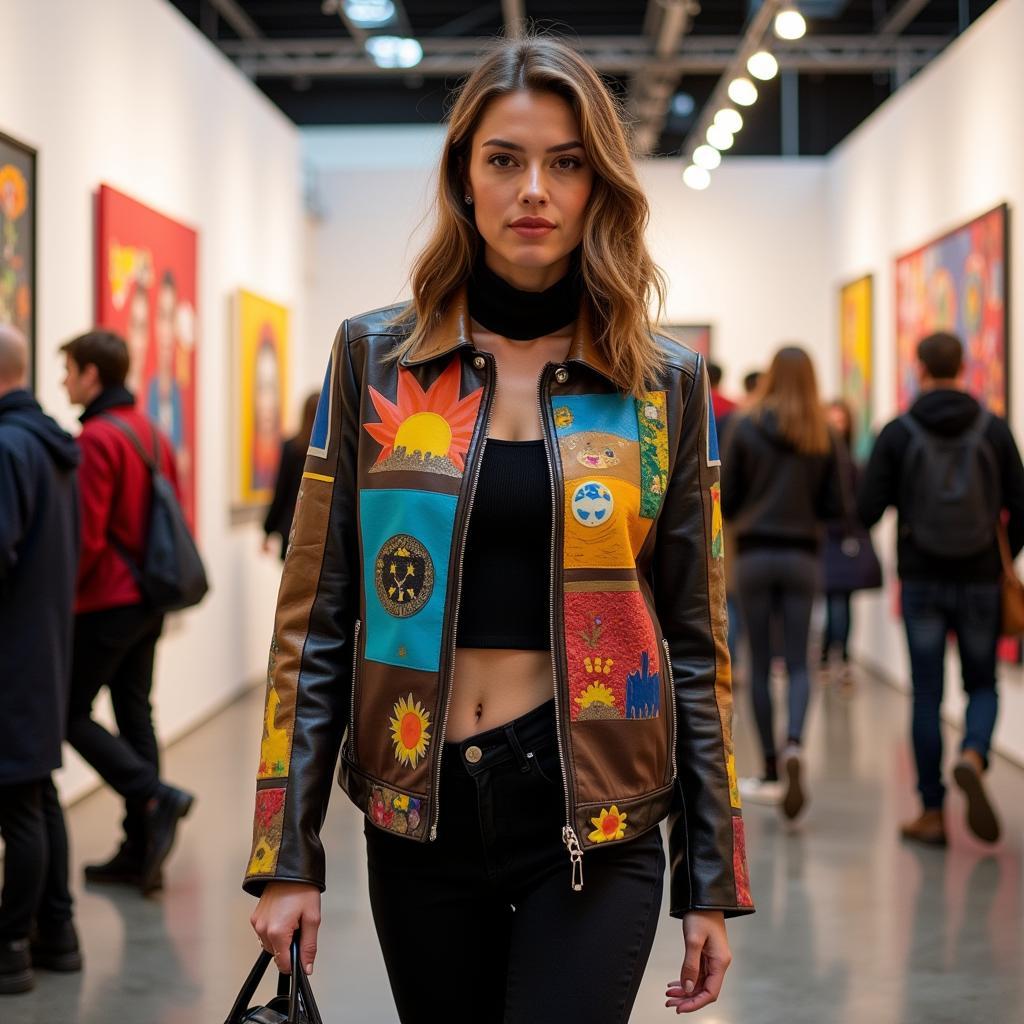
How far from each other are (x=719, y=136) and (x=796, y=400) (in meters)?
5.00

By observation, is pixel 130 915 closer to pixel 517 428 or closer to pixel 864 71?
pixel 517 428

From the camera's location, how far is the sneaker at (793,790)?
5.86 metres

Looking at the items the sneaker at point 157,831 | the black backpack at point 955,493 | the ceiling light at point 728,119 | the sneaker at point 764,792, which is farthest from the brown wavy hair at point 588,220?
the ceiling light at point 728,119

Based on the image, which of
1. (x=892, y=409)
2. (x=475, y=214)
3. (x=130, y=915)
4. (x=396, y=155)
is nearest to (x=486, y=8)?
(x=396, y=155)

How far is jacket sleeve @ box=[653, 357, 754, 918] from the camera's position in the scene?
1.90m

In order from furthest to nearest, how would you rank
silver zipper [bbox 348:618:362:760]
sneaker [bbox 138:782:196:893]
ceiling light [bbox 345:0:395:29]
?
ceiling light [bbox 345:0:395:29]
sneaker [bbox 138:782:196:893]
silver zipper [bbox 348:618:362:760]

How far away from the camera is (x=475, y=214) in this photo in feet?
6.36

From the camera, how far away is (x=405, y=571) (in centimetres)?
183

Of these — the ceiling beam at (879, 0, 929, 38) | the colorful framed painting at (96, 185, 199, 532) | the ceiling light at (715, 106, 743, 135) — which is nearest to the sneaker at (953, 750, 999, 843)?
the colorful framed painting at (96, 185, 199, 532)

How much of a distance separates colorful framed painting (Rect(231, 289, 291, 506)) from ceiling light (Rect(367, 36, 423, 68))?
2.68 metres

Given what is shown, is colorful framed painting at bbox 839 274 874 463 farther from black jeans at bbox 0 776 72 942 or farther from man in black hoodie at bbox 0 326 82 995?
black jeans at bbox 0 776 72 942

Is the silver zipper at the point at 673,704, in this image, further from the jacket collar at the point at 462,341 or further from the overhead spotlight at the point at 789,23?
the overhead spotlight at the point at 789,23

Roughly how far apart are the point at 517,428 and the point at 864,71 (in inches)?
524

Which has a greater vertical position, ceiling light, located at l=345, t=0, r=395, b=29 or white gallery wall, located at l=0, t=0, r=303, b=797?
ceiling light, located at l=345, t=0, r=395, b=29
